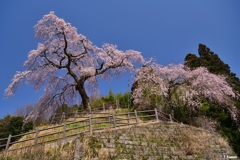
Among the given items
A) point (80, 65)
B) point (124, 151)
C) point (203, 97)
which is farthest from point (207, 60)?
point (124, 151)

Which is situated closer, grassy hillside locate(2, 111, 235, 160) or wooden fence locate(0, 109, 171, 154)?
grassy hillside locate(2, 111, 235, 160)

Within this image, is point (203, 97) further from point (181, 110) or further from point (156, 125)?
point (156, 125)

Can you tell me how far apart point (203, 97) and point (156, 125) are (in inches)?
285

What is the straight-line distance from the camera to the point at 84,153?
28.1ft

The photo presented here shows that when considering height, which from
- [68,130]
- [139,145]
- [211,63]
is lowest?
[139,145]

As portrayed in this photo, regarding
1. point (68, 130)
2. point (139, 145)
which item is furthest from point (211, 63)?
point (68, 130)

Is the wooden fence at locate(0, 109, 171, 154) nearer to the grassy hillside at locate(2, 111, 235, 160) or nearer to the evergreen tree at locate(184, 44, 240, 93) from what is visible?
the grassy hillside at locate(2, 111, 235, 160)

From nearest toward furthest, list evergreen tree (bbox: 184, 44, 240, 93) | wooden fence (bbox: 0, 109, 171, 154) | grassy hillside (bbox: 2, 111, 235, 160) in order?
1. grassy hillside (bbox: 2, 111, 235, 160)
2. wooden fence (bbox: 0, 109, 171, 154)
3. evergreen tree (bbox: 184, 44, 240, 93)

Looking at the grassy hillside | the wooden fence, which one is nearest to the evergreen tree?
the grassy hillside

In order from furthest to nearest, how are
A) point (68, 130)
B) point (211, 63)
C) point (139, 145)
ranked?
point (211, 63), point (139, 145), point (68, 130)

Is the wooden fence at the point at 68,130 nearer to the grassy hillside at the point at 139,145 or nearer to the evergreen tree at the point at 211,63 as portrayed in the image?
the grassy hillside at the point at 139,145

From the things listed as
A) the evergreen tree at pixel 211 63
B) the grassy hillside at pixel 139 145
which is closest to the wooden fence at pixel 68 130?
the grassy hillside at pixel 139 145

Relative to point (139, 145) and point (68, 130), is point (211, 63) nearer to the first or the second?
point (139, 145)

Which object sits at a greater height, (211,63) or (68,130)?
(211,63)
